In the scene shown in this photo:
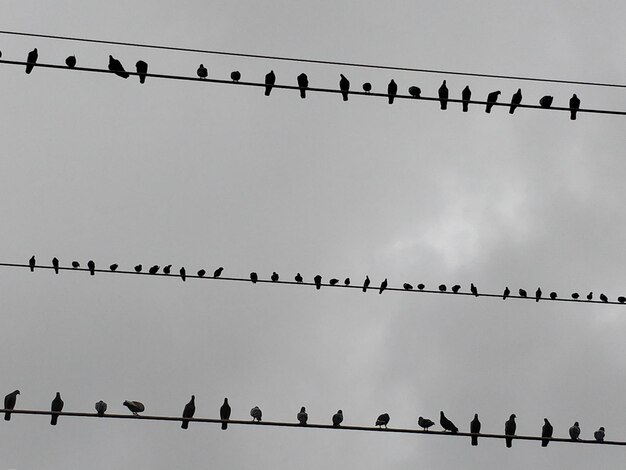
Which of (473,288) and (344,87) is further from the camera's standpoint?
(473,288)

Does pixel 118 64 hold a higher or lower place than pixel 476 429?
higher

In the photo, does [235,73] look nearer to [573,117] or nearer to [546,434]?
[573,117]

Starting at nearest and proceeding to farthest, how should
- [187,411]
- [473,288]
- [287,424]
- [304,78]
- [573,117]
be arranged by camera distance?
[287,424] < [573,117] < [187,411] < [304,78] < [473,288]

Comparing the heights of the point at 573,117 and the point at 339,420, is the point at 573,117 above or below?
above

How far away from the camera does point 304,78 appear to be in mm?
19156

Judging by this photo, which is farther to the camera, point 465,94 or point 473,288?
point 473,288

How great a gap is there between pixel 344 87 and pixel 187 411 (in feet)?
Answer: 22.9

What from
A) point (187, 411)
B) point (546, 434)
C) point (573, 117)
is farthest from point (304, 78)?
point (546, 434)

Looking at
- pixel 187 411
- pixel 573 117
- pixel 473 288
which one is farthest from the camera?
pixel 473 288

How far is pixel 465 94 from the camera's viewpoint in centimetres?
2005

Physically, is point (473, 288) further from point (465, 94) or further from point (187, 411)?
point (187, 411)

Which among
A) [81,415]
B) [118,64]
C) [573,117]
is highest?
[118,64]

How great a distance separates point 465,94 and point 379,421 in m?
7.37

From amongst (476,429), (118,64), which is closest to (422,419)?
(476,429)
